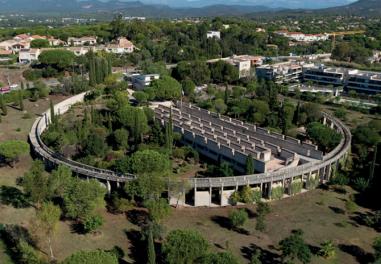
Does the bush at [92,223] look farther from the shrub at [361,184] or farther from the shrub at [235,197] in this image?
the shrub at [361,184]

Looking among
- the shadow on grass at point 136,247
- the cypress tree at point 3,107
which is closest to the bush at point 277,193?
the shadow on grass at point 136,247

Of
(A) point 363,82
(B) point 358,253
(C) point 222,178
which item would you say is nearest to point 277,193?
(C) point 222,178

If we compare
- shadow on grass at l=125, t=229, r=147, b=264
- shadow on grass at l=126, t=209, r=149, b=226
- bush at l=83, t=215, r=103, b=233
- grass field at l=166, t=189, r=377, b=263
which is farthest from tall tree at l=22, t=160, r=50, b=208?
grass field at l=166, t=189, r=377, b=263

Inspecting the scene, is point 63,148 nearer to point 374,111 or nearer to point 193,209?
point 193,209

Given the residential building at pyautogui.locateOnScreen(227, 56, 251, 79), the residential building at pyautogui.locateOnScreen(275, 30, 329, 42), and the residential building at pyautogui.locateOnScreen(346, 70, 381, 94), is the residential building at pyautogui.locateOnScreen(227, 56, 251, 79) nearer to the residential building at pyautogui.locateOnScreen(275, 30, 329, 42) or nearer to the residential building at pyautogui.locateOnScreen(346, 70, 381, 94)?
the residential building at pyautogui.locateOnScreen(346, 70, 381, 94)

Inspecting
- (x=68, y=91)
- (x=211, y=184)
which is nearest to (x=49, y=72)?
(x=68, y=91)
